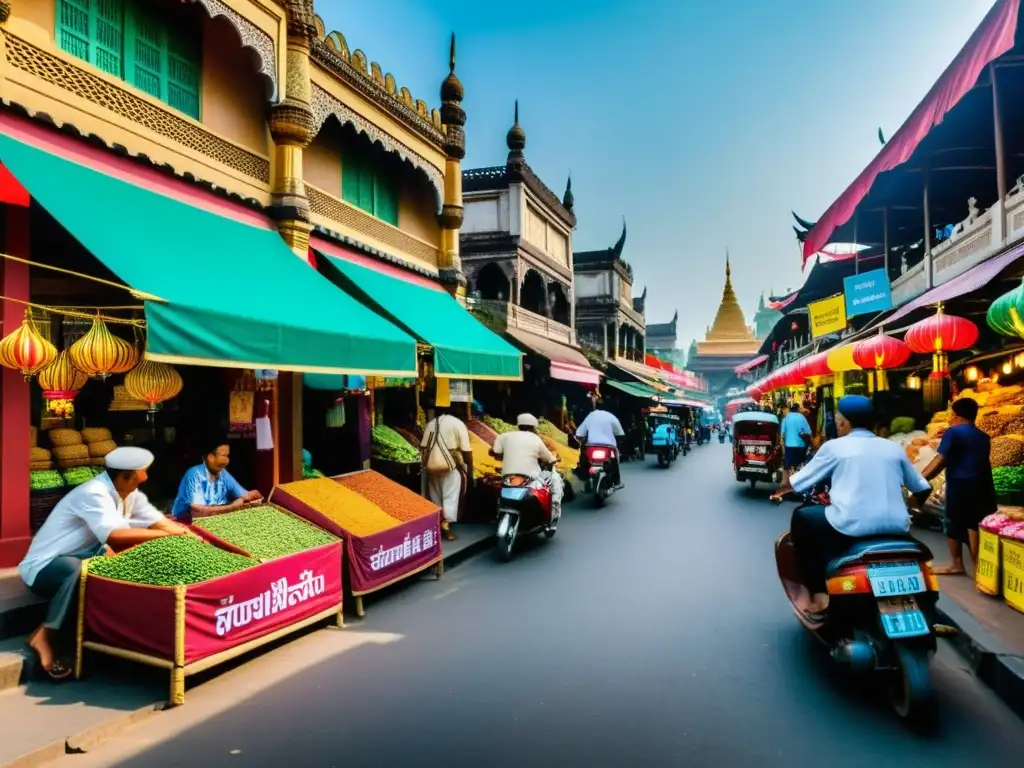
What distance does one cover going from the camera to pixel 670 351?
217 ft

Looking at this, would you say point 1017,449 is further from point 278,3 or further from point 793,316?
point 793,316

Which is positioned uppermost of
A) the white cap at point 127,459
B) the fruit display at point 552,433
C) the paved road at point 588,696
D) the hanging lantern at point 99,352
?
the hanging lantern at point 99,352

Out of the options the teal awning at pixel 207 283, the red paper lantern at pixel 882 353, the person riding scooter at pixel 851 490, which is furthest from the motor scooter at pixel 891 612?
the red paper lantern at pixel 882 353

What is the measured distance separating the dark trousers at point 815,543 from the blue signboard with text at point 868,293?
906 centimetres

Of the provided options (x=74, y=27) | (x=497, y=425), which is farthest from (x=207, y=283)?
(x=497, y=425)

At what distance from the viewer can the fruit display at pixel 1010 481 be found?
7.96 m

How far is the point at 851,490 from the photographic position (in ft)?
13.0

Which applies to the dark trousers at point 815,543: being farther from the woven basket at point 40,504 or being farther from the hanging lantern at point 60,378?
the woven basket at point 40,504

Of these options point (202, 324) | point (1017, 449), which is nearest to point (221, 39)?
point (202, 324)

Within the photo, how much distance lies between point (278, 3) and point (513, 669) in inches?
317

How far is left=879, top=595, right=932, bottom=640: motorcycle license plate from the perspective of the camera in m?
3.53

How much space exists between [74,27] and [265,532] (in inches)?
200

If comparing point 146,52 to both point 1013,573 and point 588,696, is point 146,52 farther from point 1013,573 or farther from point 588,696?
point 1013,573

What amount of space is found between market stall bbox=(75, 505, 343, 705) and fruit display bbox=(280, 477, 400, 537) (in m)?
0.84
